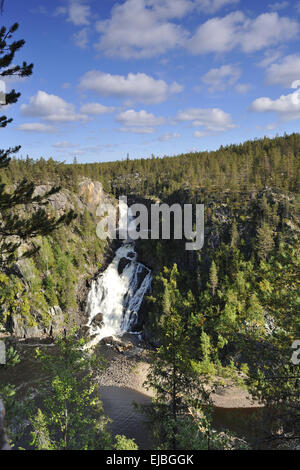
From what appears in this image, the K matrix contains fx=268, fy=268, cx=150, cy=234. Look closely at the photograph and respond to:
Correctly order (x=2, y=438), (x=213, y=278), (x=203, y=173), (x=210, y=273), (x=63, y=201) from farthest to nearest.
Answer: (x=203, y=173) → (x=63, y=201) → (x=210, y=273) → (x=213, y=278) → (x=2, y=438)

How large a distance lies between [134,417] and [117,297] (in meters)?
27.3

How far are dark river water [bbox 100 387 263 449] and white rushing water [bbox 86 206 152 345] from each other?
13421mm

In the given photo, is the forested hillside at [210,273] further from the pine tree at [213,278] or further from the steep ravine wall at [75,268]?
the steep ravine wall at [75,268]

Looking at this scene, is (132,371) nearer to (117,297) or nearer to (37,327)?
(117,297)

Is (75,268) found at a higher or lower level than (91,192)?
lower

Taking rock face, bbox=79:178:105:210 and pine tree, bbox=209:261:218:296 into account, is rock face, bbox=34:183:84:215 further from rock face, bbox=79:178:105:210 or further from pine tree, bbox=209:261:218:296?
pine tree, bbox=209:261:218:296

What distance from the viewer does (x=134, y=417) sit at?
92.8 ft

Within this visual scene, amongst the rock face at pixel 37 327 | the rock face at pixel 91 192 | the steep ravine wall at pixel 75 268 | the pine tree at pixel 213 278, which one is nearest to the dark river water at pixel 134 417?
the steep ravine wall at pixel 75 268

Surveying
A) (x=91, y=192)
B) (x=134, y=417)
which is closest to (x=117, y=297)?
(x=134, y=417)

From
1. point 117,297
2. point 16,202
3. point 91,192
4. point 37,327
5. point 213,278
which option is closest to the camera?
point 16,202

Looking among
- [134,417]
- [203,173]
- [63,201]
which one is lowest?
[134,417]

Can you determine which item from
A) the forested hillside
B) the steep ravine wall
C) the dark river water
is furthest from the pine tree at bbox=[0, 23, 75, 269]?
the steep ravine wall

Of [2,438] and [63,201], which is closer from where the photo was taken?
[2,438]
